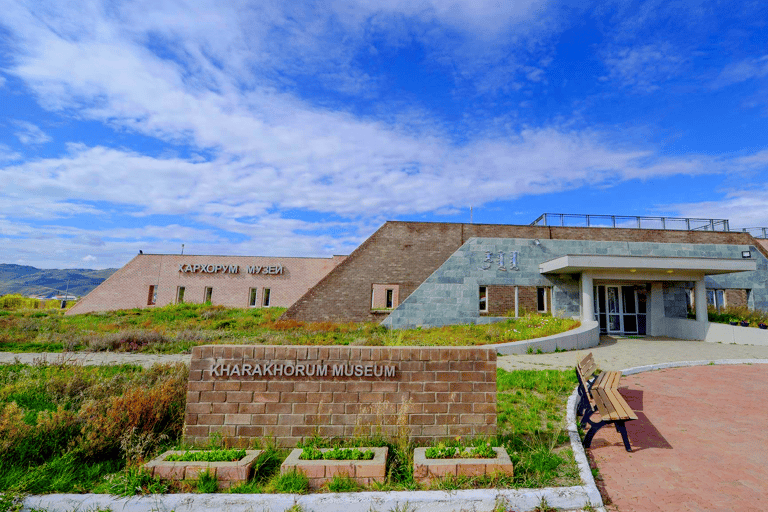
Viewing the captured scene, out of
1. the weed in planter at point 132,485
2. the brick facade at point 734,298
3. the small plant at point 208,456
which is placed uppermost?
the brick facade at point 734,298

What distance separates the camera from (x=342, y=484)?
13.2ft

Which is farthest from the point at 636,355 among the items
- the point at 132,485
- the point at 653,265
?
the point at 132,485

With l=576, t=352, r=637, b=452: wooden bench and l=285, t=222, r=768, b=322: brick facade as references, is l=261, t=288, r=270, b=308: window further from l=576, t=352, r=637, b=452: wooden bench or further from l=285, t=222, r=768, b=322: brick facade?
l=576, t=352, r=637, b=452: wooden bench

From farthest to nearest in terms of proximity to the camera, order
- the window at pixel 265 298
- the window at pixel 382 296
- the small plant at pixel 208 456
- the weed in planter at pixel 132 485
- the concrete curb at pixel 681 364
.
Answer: the window at pixel 265 298 → the window at pixel 382 296 → the concrete curb at pixel 681 364 → the small plant at pixel 208 456 → the weed in planter at pixel 132 485

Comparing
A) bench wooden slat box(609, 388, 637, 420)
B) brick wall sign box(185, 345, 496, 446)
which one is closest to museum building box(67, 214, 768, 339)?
bench wooden slat box(609, 388, 637, 420)

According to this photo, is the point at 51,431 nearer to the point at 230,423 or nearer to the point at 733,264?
the point at 230,423

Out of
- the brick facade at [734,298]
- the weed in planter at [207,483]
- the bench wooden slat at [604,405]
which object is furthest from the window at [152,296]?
the brick facade at [734,298]

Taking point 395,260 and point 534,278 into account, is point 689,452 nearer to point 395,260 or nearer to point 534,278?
point 534,278

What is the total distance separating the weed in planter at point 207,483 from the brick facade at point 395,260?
1695cm

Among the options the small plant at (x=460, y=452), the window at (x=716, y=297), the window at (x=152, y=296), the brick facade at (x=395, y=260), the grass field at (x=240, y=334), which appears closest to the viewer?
the small plant at (x=460, y=452)

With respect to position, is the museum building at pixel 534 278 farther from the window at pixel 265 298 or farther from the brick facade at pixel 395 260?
the window at pixel 265 298

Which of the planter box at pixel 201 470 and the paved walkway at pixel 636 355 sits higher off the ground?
the paved walkway at pixel 636 355

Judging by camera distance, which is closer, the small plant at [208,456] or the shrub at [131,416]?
the small plant at [208,456]

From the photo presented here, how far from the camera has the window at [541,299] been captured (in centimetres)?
1967
